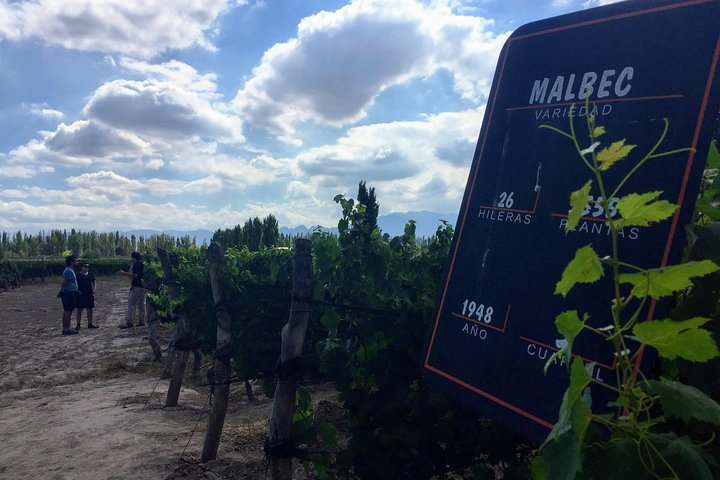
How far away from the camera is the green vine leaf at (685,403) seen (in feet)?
3.08

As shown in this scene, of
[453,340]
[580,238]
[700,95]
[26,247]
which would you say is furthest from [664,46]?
[26,247]

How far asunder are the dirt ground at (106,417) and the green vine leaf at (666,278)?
223 inches

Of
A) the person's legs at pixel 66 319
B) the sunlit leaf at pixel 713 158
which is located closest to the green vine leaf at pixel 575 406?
the sunlit leaf at pixel 713 158

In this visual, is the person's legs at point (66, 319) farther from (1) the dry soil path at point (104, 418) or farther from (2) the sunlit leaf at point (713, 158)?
(2) the sunlit leaf at point (713, 158)

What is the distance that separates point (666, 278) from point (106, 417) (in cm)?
925

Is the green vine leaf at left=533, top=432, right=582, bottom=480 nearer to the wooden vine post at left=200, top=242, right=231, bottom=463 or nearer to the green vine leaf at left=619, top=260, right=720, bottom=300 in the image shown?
the green vine leaf at left=619, top=260, right=720, bottom=300

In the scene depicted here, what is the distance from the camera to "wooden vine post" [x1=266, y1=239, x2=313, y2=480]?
391 cm

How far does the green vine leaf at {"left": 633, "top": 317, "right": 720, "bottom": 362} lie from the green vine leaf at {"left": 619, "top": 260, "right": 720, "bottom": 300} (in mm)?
54

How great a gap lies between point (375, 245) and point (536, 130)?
6.66 feet

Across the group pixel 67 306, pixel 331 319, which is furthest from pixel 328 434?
pixel 67 306

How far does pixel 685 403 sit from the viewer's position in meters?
0.96

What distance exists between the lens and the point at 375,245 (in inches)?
154

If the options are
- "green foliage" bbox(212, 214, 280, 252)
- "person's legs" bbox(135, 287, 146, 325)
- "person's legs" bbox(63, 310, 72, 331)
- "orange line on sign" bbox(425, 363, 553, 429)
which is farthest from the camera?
"green foliage" bbox(212, 214, 280, 252)

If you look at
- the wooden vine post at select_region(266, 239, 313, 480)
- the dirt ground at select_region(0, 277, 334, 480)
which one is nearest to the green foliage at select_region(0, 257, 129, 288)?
the dirt ground at select_region(0, 277, 334, 480)
